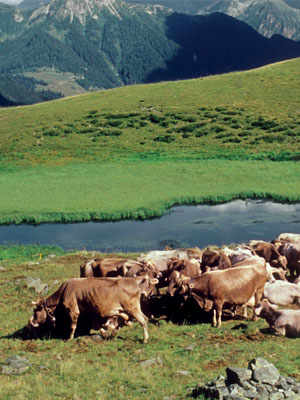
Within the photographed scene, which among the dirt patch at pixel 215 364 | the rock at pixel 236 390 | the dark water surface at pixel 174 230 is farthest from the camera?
the dark water surface at pixel 174 230

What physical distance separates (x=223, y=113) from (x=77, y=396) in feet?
256

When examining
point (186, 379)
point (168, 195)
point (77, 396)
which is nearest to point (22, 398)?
point (77, 396)

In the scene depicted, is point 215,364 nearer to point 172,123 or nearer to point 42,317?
point 42,317

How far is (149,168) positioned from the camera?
61.7 m

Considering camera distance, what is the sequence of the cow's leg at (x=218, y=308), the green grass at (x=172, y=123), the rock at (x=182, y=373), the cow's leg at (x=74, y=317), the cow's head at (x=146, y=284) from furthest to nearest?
1. the green grass at (x=172, y=123)
2. the cow's head at (x=146, y=284)
3. the cow's leg at (x=218, y=308)
4. the cow's leg at (x=74, y=317)
5. the rock at (x=182, y=373)

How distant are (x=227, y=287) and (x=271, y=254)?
6885mm

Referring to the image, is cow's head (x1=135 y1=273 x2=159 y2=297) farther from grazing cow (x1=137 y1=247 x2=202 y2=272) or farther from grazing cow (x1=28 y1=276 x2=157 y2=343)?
grazing cow (x1=137 y1=247 x2=202 y2=272)

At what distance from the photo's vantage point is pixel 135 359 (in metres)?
14.3

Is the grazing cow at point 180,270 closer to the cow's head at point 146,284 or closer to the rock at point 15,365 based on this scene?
the cow's head at point 146,284

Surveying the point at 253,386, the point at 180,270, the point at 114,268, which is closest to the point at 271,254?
the point at 180,270

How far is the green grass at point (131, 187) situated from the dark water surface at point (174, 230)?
158 cm

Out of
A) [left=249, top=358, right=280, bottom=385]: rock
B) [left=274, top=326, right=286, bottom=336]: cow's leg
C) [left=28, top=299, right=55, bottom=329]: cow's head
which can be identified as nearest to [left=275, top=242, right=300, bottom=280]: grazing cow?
[left=274, top=326, right=286, bottom=336]: cow's leg

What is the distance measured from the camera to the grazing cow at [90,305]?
16453 millimetres

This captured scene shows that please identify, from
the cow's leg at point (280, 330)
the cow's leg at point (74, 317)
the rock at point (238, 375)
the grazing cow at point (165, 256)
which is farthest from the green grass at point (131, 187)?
the rock at point (238, 375)
